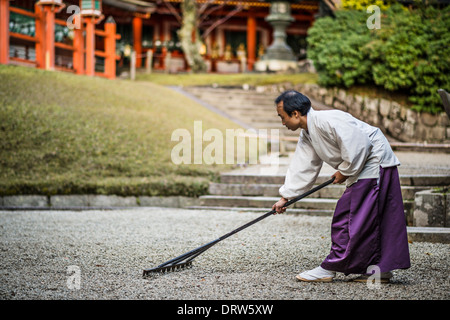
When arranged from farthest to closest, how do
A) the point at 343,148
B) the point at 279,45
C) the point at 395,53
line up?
the point at 279,45 → the point at 395,53 → the point at 343,148

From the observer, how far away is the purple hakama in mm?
3299

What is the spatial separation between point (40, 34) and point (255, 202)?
8394mm

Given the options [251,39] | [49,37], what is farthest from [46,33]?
[251,39]

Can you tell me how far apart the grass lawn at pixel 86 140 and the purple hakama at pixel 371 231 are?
14.1 feet

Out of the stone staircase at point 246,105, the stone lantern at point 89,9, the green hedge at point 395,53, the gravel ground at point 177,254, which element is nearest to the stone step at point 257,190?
the gravel ground at point 177,254

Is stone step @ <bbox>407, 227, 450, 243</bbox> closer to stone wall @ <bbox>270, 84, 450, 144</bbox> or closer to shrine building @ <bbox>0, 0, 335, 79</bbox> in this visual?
stone wall @ <bbox>270, 84, 450, 144</bbox>

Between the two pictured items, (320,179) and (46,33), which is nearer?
(320,179)

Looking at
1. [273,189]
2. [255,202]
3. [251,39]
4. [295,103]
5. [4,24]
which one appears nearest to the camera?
[295,103]

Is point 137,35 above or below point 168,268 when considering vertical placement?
above

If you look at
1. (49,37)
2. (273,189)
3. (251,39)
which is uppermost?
(251,39)

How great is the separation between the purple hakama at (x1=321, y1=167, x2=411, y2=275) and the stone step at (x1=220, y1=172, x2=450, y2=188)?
3499 mm

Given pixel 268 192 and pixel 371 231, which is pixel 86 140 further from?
pixel 371 231

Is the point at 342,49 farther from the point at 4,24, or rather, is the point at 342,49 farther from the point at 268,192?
the point at 4,24

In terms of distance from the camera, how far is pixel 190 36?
20.1 m
